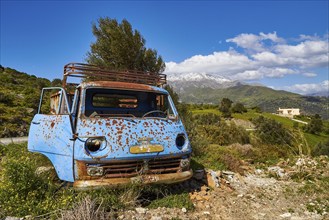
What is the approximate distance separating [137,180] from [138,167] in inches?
8.7

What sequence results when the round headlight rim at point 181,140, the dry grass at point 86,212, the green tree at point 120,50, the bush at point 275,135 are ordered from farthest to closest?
the green tree at point 120,50
the bush at point 275,135
the round headlight rim at point 181,140
the dry grass at point 86,212

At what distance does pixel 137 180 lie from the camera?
389 centimetres

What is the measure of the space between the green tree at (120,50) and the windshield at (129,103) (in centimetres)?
779

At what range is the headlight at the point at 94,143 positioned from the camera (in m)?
3.87

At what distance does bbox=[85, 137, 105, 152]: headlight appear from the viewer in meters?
3.87

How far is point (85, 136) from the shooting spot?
3850 mm

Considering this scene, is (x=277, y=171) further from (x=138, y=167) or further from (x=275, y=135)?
(x=275, y=135)

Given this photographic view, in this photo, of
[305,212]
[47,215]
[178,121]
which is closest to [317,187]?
[305,212]

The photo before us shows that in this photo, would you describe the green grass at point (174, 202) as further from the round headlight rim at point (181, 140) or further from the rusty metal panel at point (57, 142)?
the rusty metal panel at point (57, 142)

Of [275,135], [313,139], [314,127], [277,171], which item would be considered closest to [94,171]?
[277,171]

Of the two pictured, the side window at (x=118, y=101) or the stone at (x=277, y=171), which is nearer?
the side window at (x=118, y=101)

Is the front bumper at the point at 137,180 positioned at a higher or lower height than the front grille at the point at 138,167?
lower

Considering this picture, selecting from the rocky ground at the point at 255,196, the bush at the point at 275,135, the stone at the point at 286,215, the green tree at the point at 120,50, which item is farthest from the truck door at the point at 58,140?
the green tree at the point at 120,50

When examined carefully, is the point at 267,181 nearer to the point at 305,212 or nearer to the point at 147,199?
the point at 305,212
